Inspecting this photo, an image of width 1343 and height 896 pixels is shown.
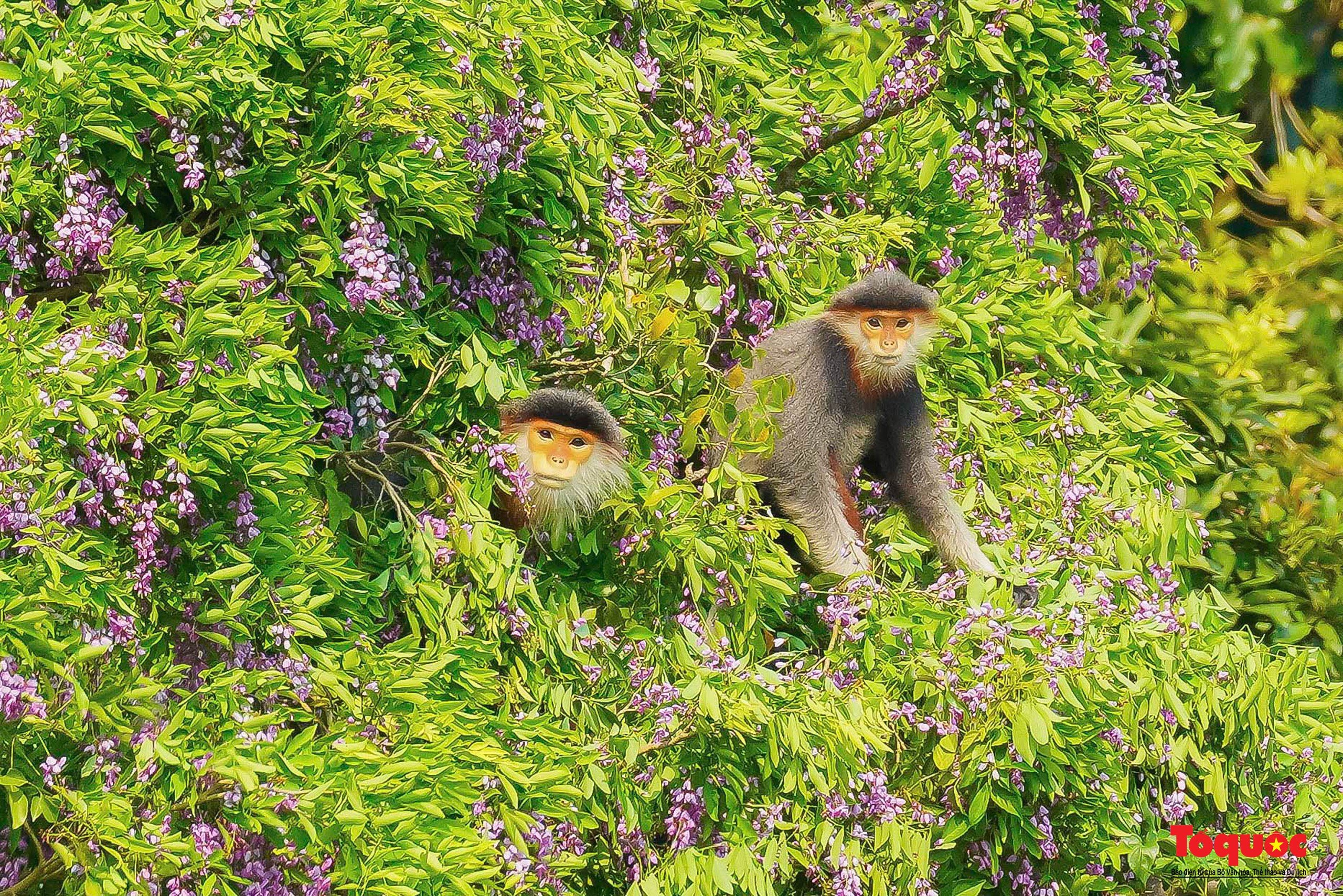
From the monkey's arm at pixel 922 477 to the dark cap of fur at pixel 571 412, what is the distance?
1077 millimetres

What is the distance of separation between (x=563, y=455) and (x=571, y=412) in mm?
96

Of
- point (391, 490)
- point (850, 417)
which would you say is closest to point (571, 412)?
point (391, 490)

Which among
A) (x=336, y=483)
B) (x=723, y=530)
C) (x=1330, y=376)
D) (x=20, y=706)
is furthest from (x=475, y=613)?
(x=1330, y=376)

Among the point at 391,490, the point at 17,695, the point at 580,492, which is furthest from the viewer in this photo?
the point at 580,492

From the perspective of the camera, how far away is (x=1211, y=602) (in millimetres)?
4828

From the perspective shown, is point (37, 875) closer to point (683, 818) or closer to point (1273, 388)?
point (683, 818)

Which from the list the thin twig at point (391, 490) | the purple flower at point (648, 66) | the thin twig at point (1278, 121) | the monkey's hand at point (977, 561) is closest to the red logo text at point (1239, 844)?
the monkey's hand at point (977, 561)

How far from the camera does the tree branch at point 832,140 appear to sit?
4230 mm

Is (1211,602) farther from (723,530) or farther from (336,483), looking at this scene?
(336,483)

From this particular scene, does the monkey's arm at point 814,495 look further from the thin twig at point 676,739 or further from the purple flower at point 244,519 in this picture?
the purple flower at point 244,519

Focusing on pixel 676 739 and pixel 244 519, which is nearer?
pixel 244 519

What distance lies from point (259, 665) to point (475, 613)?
18.1 inches

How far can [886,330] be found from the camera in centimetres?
405

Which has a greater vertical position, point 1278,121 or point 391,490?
point 391,490
